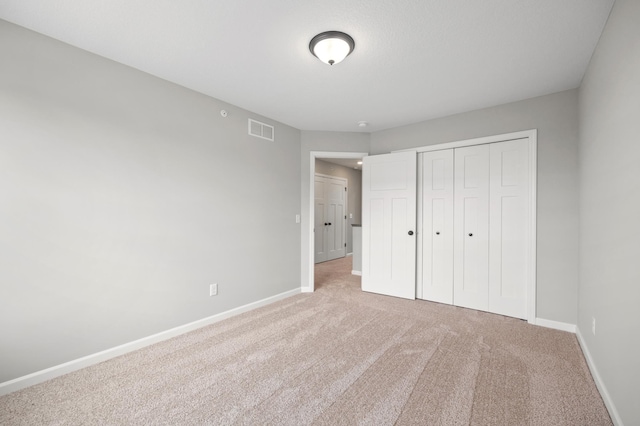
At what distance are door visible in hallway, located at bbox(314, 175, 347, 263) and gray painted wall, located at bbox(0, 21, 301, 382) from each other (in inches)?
123

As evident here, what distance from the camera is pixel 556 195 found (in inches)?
112

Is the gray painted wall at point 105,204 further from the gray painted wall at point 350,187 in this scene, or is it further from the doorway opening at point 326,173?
the gray painted wall at point 350,187

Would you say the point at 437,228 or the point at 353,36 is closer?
the point at 353,36

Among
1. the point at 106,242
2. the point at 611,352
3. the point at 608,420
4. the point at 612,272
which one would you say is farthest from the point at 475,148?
the point at 106,242

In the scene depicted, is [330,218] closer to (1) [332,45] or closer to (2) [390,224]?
(2) [390,224]

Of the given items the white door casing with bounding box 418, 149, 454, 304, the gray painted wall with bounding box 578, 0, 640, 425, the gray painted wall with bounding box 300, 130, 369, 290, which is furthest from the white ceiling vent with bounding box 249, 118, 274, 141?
the gray painted wall with bounding box 578, 0, 640, 425

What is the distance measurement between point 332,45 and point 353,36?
162 millimetres

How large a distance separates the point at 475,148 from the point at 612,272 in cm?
206

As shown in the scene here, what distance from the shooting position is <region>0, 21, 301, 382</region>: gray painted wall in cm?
187

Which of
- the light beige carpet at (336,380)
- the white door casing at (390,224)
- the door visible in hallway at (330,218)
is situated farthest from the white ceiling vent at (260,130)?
the door visible in hallway at (330,218)

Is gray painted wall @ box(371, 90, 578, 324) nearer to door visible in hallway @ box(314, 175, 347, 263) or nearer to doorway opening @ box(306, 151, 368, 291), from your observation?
doorway opening @ box(306, 151, 368, 291)

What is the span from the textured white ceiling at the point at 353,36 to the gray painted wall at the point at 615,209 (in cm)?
31

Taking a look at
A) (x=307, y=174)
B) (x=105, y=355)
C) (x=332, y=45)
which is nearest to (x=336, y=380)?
(x=105, y=355)

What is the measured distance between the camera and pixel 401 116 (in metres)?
3.60
